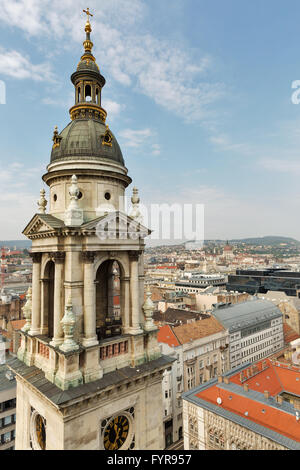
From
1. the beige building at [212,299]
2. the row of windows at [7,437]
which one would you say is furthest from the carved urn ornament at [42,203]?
the beige building at [212,299]

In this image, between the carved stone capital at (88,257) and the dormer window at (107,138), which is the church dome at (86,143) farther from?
the carved stone capital at (88,257)

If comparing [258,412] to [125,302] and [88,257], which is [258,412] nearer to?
[125,302]

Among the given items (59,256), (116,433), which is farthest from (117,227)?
(116,433)

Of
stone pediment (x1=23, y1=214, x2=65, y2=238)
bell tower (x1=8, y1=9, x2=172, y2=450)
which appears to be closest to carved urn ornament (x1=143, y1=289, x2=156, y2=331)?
bell tower (x1=8, y1=9, x2=172, y2=450)

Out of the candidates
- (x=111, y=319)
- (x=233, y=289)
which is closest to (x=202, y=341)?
(x=111, y=319)

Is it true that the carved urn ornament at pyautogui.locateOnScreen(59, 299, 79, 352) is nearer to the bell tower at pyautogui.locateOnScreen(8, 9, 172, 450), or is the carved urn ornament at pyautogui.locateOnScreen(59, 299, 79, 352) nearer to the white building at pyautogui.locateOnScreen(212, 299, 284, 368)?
the bell tower at pyautogui.locateOnScreen(8, 9, 172, 450)
